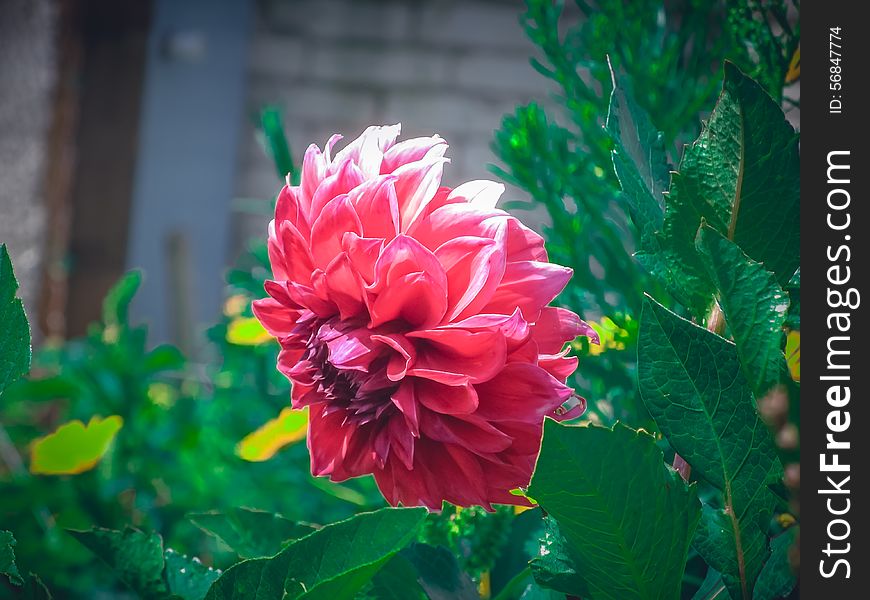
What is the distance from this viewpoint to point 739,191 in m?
0.19

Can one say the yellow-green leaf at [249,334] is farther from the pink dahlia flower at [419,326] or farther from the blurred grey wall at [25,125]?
the blurred grey wall at [25,125]

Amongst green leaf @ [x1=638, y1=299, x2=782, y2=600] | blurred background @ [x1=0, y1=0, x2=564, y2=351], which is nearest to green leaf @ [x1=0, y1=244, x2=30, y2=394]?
green leaf @ [x1=638, y1=299, x2=782, y2=600]

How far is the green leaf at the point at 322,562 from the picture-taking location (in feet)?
0.59

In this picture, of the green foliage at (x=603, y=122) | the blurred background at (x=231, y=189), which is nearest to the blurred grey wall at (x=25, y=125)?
the blurred background at (x=231, y=189)

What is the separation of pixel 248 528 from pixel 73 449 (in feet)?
1.71

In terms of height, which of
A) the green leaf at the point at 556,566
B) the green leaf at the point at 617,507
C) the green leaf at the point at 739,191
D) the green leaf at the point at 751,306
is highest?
the green leaf at the point at 739,191

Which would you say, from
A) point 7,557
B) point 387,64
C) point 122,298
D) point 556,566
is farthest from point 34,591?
point 387,64

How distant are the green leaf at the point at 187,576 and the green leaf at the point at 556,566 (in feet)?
0.31

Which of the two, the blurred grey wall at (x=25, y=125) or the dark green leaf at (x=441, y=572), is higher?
the blurred grey wall at (x=25, y=125)

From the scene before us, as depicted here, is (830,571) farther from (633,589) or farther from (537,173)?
(537,173)

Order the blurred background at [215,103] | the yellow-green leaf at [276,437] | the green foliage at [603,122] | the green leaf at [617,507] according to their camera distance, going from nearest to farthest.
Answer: the green leaf at [617,507] → the green foliage at [603,122] → the yellow-green leaf at [276,437] → the blurred background at [215,103]

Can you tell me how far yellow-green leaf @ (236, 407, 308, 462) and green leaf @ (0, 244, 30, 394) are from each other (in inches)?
11.1

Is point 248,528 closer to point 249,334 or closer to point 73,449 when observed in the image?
point 249,334

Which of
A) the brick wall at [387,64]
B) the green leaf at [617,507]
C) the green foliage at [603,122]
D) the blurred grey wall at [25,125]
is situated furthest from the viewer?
the brick wall at [387,64]
